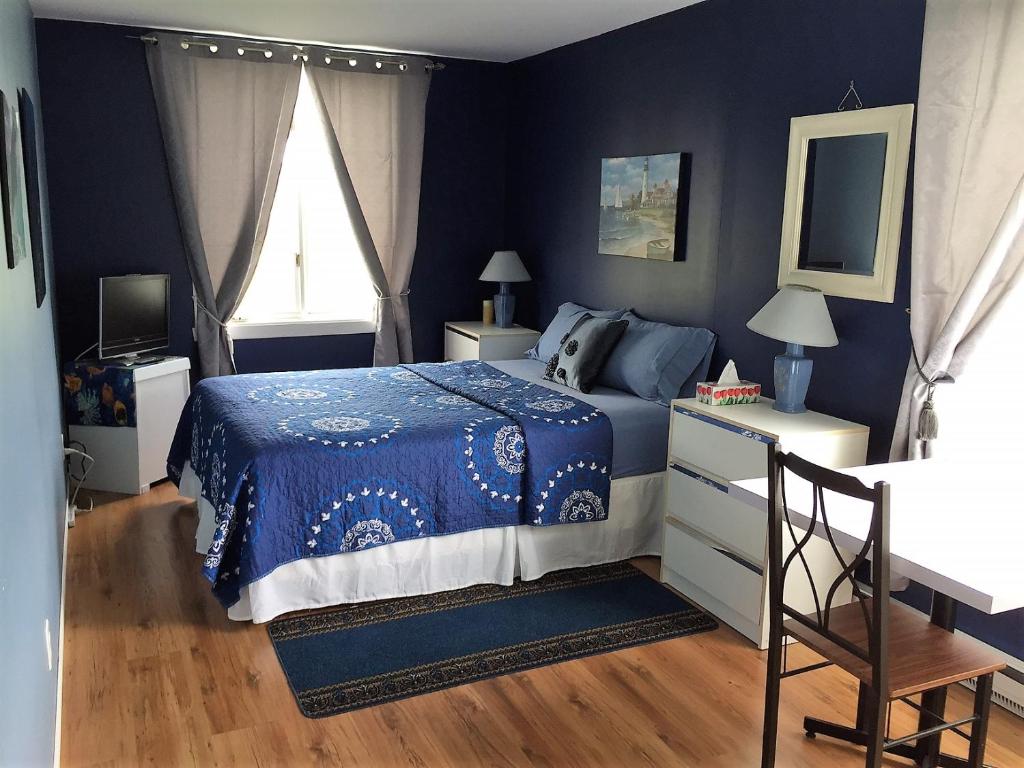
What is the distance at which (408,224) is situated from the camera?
18.6 ft

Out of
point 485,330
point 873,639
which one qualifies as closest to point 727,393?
point 873,639

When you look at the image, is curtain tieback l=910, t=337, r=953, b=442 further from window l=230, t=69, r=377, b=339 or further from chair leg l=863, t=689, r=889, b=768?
window l=230, t=69, r=377, b=339

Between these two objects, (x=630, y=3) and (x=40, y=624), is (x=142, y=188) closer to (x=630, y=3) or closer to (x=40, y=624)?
(x=630, y=3)

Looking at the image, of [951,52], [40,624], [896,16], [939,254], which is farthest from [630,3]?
[40,624]

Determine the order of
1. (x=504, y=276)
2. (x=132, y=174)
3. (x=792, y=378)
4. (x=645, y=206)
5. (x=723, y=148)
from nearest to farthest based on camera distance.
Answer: (x=792, y=378) < (x=723, y=148) < (x=645, y=206) < (x=132, y=174) < (x=504, y=276)

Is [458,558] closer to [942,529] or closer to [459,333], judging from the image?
[942,529]

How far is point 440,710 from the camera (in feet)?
8.96

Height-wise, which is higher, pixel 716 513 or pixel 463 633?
pixel 716 513

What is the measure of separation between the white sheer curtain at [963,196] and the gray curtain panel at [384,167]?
3363 millimetres

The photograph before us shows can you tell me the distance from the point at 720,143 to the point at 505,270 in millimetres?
1836

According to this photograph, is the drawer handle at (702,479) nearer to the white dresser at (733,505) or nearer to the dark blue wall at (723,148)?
the white dresser at (733,505)

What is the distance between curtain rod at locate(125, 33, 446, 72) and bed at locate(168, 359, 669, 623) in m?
2.07

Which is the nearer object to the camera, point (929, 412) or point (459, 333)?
point (929, 412)

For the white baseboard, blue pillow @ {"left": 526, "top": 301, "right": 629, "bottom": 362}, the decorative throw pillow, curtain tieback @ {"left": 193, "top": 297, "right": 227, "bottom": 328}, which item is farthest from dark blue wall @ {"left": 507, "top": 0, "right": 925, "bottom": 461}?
the white baseboard
